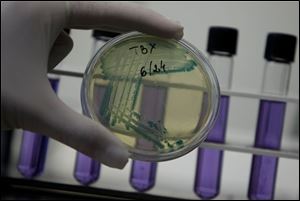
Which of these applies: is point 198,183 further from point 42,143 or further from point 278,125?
point 42,143

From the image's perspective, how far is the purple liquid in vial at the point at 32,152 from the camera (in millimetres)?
782

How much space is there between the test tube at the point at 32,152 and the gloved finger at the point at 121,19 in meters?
0.40

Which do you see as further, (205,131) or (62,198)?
(62,198)

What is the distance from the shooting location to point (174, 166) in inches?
31.5

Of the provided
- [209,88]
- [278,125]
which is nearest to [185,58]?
[209,88]

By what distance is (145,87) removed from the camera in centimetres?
45

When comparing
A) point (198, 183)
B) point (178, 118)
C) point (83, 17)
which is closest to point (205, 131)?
point (178, 118)

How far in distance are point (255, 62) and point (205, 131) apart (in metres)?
0.42

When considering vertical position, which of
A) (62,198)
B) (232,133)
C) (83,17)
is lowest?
(62,198)

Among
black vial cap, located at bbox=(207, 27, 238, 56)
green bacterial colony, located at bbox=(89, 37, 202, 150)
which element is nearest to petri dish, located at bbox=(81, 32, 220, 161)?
green bacterial colony, located at bbox=(89, 37, 202, 150)

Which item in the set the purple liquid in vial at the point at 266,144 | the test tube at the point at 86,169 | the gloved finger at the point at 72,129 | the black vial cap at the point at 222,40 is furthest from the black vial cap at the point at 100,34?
the gloved finger at the point at 72,129

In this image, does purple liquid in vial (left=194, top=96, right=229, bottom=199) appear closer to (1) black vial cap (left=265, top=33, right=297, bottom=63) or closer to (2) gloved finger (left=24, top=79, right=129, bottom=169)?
(1) black vial cap (left=265, top=33, right=297, bottom=63)

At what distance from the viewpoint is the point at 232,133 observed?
31.6 inches

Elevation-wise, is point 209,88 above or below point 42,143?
above
